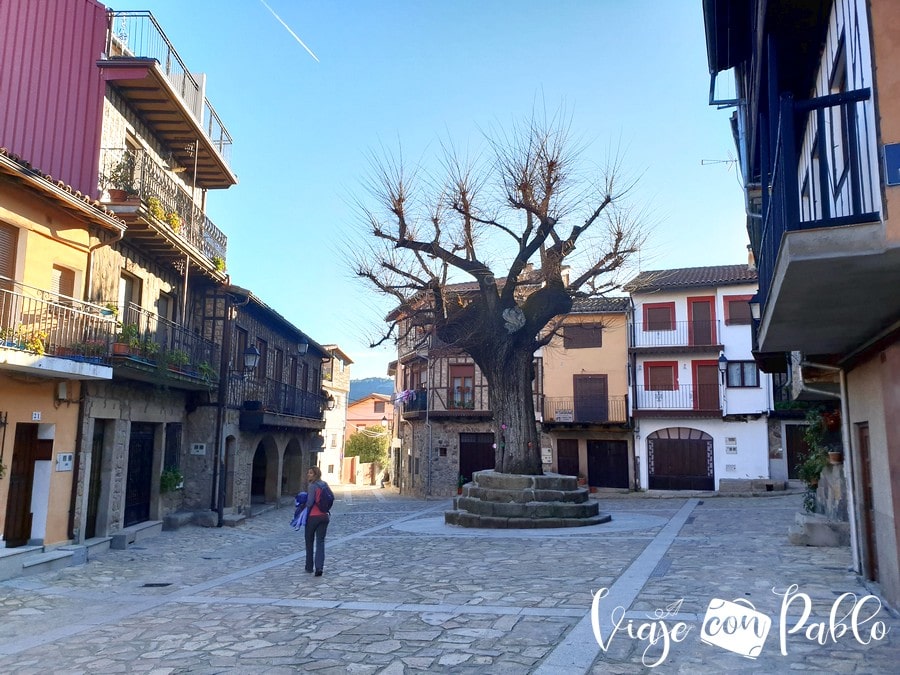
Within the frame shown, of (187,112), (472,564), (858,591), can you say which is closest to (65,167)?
(187,112)

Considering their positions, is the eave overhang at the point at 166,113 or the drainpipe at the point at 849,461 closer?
the drainpipe at the point at 849,461

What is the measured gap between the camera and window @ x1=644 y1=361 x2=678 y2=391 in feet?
97.3

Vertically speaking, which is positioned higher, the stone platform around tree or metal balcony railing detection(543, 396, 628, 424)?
metal balcony railing detection(543, 396, 628, 424)

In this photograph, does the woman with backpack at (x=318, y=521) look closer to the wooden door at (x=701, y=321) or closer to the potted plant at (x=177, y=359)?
the potted plant at (x=177, y=359)

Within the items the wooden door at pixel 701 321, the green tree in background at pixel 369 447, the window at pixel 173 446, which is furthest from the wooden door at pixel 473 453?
the green tree in background at pixel 369 447

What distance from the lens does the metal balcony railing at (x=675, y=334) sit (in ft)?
96.2

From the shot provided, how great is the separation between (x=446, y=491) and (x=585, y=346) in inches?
347

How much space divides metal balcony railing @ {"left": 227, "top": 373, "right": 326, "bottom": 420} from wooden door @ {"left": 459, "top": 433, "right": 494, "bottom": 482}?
6692 millimetres

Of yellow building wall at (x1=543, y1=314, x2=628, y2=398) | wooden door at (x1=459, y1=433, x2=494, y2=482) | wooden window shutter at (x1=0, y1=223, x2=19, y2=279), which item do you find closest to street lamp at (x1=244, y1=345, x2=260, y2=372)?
wooden window shutter at (x1=0, y1=223, x2=19, y2=279)

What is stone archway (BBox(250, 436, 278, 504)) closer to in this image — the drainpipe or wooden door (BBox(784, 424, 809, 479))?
the drainpipe

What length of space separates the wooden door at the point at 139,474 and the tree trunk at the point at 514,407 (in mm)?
7869

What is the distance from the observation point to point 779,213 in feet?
18.2

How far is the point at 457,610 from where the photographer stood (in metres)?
7.53

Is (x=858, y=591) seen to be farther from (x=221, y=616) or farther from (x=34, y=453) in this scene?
(x=34, y=453)
